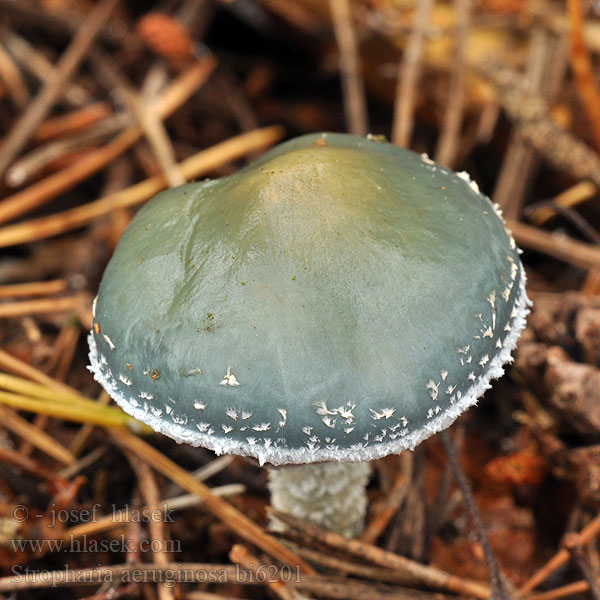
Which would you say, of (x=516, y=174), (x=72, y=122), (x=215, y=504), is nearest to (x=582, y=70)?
(x=516, y=174)

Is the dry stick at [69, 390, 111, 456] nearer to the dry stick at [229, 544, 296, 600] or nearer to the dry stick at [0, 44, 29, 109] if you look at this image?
the dry stick at [229, 544, 296, 600]

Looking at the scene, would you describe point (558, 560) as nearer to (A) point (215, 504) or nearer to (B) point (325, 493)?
(B) point (325, 493)

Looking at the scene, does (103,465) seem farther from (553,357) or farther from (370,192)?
(553,357)

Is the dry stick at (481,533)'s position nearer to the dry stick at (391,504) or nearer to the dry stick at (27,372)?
the dry stick at (391,504)

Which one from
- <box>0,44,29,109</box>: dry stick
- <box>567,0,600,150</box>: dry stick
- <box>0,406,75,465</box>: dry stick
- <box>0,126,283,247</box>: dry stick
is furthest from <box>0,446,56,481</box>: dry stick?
<box>567,0,600,150</box>: dry stick

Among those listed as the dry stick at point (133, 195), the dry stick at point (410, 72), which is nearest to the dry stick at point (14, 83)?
the dry stick at point (133, 195)
